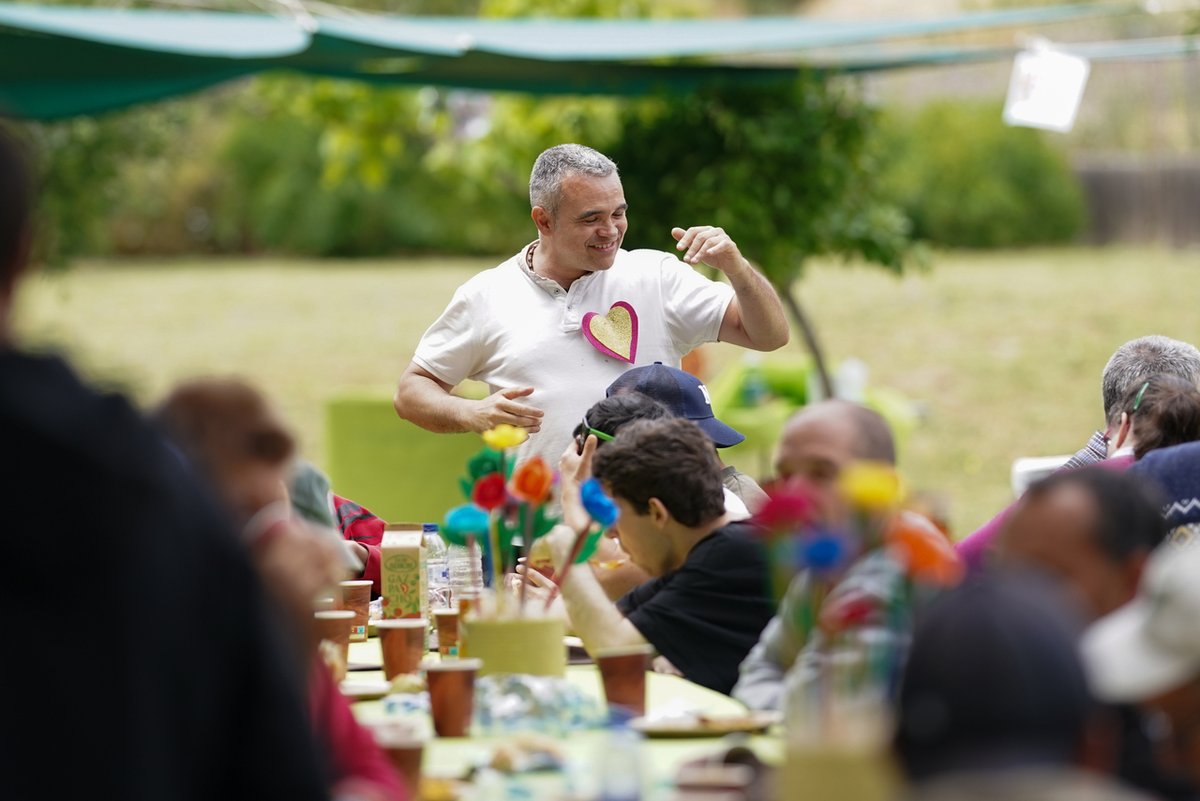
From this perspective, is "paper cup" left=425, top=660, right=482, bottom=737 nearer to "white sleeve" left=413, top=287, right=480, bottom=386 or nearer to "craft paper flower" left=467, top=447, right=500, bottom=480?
"craft paper flower" left=467, top=447, right=500, bottom=480

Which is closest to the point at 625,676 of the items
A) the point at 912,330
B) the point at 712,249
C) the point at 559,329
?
the point at 712,249

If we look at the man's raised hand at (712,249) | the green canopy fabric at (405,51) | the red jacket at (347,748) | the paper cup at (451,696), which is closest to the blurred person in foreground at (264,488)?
the red jacket at (347,748)

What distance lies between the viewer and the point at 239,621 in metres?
1.35

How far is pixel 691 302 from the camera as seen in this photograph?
409 centimetres

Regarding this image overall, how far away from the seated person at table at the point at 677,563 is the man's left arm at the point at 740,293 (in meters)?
0.92

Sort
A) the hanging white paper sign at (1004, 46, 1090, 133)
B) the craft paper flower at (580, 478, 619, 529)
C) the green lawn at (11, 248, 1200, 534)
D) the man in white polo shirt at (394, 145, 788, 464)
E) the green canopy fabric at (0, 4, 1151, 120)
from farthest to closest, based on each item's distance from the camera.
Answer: the green lawn at (11, 248, 1200, 534), the hanging white paper sign at (1004, 46, 1090, 133), the green canopy fabric at (0, 4, 1151, 120), the man in white polo shirt at (394, 145, 788, 464), the craft paper flower at (580, 478, 619, 529)

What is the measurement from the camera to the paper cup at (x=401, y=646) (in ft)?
9.09

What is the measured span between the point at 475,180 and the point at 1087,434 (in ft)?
16.2

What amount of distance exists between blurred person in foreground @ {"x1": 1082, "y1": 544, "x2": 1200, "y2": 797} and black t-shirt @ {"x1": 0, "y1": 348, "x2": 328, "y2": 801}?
0.89m

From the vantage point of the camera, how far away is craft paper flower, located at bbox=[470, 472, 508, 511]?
2564 mm

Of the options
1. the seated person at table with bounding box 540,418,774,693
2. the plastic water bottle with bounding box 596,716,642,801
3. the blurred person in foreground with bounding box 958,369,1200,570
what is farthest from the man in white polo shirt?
the plastic water bottle with bounding box 596,716,642,801

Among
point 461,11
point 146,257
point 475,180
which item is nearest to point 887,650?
point 475,180

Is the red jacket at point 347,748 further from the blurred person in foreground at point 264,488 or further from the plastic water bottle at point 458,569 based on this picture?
the plastic water bottle at point 458,569

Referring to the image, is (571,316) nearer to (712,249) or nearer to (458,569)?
(712,249)
